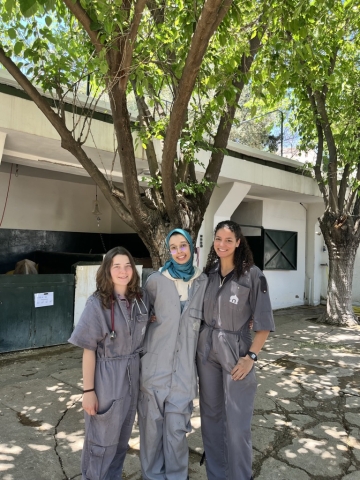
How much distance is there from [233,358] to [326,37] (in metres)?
5.67

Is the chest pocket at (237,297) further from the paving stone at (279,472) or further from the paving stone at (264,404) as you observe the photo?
the paving stone at (264,404)

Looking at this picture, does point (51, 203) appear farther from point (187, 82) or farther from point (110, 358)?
point (110, 358)

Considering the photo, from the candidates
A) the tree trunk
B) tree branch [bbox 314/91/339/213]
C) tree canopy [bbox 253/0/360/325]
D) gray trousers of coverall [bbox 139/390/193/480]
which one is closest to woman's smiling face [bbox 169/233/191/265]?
gray trousers of coverall [bbox 139/390/193/480]

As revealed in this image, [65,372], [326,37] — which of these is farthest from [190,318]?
[326,37]

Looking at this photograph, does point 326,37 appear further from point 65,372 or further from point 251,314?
point 65,372

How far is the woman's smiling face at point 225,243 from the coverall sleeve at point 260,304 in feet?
0.70

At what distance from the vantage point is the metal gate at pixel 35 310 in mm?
6230

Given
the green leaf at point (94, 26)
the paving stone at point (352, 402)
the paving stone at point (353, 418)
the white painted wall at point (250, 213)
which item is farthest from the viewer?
the white painted wall at point (250, 213)

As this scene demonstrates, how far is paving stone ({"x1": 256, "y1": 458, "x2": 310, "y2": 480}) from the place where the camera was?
114 inches

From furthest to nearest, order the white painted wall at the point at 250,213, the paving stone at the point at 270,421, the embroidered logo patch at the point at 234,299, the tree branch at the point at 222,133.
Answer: the white painted wall at the point at 250,213 < the tree branch at the point at 222,133 < the paving stone at the point at 270,421 < the embroidered logo patch at the point at 234,299

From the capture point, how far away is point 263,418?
3977 mm

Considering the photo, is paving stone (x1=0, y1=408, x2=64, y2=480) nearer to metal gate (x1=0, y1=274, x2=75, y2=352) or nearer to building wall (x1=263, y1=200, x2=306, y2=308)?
metal gate (x1=0, y1=274, x2=75, y2=352)

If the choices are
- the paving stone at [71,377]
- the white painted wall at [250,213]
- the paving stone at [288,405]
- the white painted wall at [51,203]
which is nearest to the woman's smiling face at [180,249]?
the paving stone at [288,405]

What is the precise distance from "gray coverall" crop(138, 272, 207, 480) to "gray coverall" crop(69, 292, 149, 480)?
103mm
